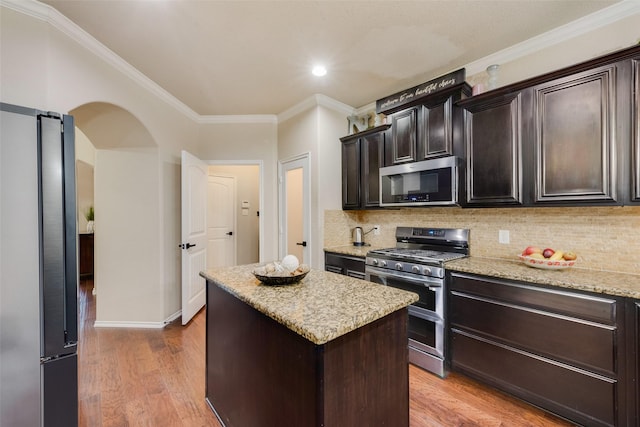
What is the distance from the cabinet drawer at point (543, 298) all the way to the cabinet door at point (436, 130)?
1.14m

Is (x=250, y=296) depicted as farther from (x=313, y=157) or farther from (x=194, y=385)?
(x=313, y=157)

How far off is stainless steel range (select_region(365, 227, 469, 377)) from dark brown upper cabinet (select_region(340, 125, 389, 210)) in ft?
2.51

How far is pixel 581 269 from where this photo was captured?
6.48ft

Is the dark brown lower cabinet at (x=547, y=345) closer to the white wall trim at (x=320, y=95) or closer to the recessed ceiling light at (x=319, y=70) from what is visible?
the white wall trim at (x=320, y=95)

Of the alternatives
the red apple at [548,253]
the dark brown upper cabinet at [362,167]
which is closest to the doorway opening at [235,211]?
the dark brown upper cabinet at [362,167]

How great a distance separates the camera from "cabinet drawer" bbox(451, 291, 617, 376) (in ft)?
5.06

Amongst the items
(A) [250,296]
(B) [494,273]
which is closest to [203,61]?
(A) [250,296]

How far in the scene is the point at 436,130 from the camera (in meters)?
2.51

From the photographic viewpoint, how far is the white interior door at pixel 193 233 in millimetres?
3123

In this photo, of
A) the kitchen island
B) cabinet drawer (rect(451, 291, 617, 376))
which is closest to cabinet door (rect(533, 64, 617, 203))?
cabinet drawer (rect(451, 291, 617, 376))

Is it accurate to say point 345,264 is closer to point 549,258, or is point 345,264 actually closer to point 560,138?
point 549,258

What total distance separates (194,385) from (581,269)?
3075 mm

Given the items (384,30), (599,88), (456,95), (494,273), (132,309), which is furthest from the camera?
(132,309)

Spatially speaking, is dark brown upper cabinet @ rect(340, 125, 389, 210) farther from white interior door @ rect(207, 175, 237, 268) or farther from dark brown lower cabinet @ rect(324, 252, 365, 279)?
white interior door @ rect(207, 175, 237, 268)
